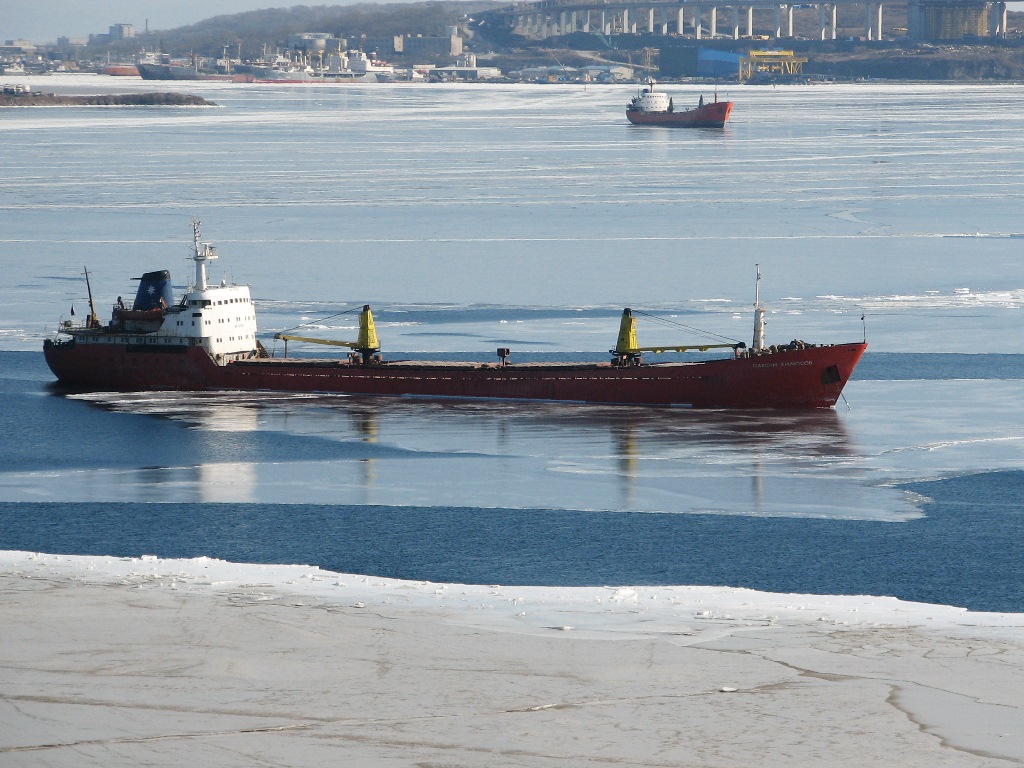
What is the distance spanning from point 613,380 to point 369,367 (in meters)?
5.89

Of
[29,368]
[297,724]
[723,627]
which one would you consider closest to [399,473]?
[723,627]

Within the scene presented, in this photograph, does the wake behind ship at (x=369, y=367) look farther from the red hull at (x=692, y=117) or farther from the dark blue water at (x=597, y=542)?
the red hull at (x=692, y=117)

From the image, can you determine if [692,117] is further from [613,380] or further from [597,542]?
[597,542]

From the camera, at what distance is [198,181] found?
73875mm

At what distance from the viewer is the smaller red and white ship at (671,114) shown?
125625mm

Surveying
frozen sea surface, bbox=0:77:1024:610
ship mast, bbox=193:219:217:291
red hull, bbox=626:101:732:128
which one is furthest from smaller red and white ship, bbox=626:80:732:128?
ship mast, bbox=193:219:217:291

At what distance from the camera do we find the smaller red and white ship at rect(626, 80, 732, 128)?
125625 mm

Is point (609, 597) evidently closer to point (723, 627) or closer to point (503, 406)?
point (723, 627)

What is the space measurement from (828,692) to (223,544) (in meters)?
10.1

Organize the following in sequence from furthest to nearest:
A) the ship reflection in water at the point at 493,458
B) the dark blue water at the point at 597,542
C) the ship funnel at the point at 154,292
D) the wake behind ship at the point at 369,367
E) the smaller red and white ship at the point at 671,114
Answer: the smaller red and white ship at the point at 671,114 → the ship funnel at the point at 154,292 → the wake behind ship at the point at 369,367 → the ship reflection in water at the point at 493,458 → the dark blue water at the point at 597,542

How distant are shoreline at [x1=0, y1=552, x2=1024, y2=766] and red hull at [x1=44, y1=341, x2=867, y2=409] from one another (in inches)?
557

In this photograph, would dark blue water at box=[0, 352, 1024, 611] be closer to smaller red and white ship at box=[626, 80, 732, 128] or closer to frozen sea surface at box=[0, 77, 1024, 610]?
frozen sea surface at box=[0, 77, 1024, 610]

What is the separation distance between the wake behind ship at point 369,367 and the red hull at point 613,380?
0.9 inches

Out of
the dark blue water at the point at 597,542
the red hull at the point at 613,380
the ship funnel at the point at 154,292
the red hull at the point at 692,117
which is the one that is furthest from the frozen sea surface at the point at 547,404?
the red hull at the point at 692,117
